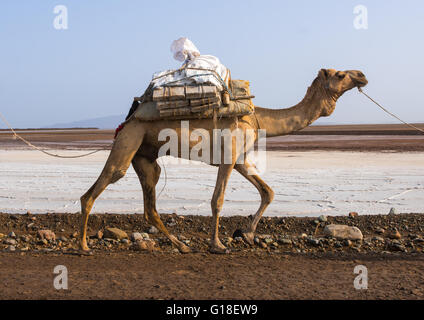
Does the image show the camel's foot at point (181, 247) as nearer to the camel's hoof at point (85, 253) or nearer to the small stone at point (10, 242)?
the camel's hoof at point (85, 253)

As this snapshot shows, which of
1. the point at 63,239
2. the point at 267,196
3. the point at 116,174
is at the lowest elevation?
the point at 63,239

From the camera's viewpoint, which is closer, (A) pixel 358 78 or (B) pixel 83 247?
(B) pixel 83 247

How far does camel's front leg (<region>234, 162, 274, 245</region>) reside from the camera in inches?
312

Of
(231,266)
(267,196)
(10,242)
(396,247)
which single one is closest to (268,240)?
(267,196)

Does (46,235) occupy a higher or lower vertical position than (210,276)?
lower

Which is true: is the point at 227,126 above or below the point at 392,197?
above

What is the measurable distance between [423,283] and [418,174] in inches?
489

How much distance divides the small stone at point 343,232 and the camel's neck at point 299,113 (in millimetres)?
2004

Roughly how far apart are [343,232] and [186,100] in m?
3.58

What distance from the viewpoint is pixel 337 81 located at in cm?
773

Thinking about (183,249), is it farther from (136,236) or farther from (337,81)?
(337,81)

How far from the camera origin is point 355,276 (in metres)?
6.14
